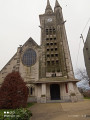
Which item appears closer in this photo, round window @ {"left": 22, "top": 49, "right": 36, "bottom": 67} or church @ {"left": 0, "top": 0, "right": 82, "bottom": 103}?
church @ {"left": 0, "top": 0, "right": 82, "bottom": 103}

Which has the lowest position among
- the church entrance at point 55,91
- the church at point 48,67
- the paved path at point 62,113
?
the paved path at point 62,113

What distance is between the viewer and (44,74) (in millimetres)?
23781

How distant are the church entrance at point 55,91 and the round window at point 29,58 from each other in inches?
327

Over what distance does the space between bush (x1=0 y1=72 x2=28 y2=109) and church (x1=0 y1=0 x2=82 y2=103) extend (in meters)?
6.08

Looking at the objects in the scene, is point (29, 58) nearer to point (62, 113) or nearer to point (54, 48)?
point (54, 48)

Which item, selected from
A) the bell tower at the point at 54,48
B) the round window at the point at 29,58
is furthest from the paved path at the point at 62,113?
the round window at the point at 29,58

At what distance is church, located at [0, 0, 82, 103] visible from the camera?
21.1 meters

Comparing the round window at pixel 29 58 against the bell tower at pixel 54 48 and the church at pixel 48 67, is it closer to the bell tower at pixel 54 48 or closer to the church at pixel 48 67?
the church at pixel 48 67

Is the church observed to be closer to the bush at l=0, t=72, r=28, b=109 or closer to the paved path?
the bush at l=0, t=72, r=28, b=109

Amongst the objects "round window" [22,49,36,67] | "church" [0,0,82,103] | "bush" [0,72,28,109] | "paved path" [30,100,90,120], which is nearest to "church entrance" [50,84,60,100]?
"church" [0,0,82,103]

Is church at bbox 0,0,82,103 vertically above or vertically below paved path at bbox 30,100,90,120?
above

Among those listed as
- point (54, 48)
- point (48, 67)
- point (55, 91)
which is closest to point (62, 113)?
point (55, 91)

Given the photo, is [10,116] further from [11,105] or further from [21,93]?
[21,93]

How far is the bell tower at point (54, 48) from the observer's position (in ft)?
79.8
